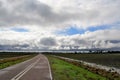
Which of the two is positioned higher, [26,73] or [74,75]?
[26,73]

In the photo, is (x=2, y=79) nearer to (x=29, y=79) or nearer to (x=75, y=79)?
(x=29, y=79)

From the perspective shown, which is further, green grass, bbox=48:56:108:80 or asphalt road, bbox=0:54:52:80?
→ green grass, bbox=48:56:108:80

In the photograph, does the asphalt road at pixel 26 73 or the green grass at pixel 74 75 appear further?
the green grass at pixel 74 75

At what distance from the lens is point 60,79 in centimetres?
1888

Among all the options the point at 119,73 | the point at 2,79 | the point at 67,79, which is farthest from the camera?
the point at 119,73

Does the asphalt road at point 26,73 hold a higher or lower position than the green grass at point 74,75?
higher

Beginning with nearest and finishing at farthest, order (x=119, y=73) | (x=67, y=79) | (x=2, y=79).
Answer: (x=2, y=79), (x=67, y=79), (x=119, y=73)

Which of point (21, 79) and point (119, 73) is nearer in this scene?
point (21, 79)

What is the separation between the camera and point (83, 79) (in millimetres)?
19172

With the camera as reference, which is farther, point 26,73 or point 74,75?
point 26,73

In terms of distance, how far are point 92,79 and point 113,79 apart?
6.47 feet

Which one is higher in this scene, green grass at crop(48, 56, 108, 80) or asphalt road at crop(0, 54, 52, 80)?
asphalt road at crop(0, 54, 52, 80)

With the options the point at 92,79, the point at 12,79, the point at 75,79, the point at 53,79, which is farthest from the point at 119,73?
the point at 12,79

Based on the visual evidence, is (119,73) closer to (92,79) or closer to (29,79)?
(92,79)
